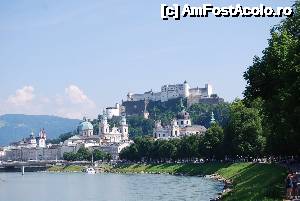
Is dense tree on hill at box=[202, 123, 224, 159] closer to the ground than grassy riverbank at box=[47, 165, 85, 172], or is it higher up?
higher up

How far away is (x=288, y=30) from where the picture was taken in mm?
48281

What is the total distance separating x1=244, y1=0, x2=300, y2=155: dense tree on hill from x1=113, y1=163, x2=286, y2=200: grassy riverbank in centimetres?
392

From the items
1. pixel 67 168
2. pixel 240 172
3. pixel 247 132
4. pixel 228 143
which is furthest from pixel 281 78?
pixel 67 168

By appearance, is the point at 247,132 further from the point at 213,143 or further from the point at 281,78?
the point at 281,78

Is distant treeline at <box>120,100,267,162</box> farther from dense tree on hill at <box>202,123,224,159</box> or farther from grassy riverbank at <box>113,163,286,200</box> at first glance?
grassy riverbank at <box>113,163,286,200</box>

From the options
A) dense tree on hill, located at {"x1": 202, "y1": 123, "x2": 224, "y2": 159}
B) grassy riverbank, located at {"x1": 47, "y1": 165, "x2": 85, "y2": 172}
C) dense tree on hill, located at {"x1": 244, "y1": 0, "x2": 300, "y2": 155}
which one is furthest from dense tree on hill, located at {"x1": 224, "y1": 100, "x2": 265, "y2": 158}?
grassy riverbank, located at {"x1": 47, "y1": 165, "x2": 85, "y2": 172}

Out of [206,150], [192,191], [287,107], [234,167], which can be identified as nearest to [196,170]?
[206,150]

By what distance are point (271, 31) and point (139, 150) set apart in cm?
10338

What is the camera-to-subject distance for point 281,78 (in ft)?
135

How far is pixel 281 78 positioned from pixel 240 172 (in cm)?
3362

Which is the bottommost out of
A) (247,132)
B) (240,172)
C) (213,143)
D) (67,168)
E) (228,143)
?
(240,172)

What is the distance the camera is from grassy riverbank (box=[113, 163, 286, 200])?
35.8 meters

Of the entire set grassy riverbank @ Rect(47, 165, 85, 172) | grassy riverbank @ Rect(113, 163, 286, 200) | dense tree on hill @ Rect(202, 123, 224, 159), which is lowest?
grassy riverbank @ Rect(113, 163, 286, 200)

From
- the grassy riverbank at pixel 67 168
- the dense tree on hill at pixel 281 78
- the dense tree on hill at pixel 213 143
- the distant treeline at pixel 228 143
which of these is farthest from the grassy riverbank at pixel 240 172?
the grassy riverbank at pixel 67 168
